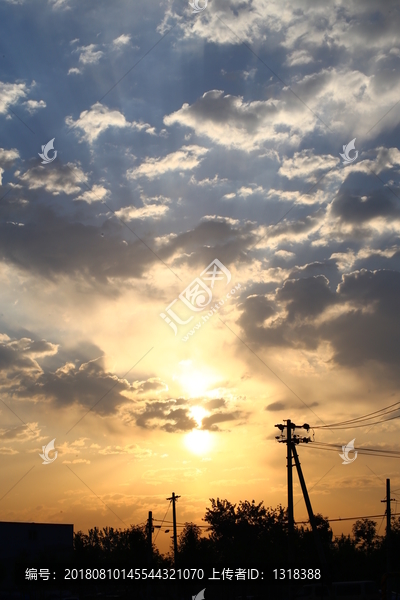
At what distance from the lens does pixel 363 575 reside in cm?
6825

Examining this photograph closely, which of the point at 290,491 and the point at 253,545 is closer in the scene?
the point at 290,491

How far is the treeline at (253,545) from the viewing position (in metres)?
72.7

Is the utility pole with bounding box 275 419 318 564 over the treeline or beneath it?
over

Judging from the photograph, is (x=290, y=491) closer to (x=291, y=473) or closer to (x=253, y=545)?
(x=291, y=473)

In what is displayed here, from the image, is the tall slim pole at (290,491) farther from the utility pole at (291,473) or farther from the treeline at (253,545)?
the treeline at (253,545)

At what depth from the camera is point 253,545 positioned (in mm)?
94438

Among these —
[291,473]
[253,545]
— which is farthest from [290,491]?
[253,545]

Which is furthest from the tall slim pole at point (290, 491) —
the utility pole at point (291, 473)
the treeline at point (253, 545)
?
the treeline at point (253, 545)

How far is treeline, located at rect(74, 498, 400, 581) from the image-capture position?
72.7 metres

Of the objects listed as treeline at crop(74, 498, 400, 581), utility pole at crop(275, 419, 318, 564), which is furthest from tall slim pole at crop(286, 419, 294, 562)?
treeline at crop(74, 498, 400, 581)

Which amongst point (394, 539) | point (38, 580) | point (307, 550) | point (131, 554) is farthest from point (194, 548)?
point (38, 580)

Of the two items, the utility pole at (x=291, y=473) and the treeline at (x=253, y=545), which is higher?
the utility pole at (x=291, y=473)

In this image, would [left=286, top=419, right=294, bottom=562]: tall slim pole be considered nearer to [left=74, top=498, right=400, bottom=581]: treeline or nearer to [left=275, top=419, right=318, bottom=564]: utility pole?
[left=275, top=419, right=318, bottom=564]: utility pole

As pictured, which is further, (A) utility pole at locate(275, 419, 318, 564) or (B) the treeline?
(B) the treeline
